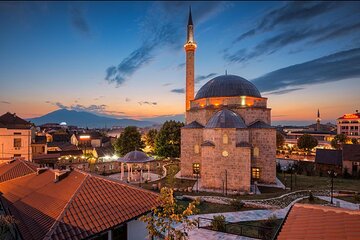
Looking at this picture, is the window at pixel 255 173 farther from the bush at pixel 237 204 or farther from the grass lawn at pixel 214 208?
the bush at pixel 237 204

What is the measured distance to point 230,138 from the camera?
22.5 metres

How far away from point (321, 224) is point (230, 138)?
1591cm

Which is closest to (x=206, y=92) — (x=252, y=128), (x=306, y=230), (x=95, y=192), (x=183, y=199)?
(x=252, y=128)

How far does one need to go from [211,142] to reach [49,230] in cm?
1764

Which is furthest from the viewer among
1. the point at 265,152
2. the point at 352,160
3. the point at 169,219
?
the point at 352,160

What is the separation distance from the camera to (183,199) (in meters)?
19.1

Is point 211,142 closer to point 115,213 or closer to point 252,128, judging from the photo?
point 252,128

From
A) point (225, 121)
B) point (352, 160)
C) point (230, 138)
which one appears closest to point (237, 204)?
point (230, 138)

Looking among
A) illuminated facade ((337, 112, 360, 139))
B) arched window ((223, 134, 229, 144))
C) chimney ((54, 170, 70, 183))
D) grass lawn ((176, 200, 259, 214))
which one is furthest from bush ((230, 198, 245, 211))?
illuminated facade ((337, 112, 360, 139))

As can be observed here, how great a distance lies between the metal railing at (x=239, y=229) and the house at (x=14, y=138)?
30.7 m

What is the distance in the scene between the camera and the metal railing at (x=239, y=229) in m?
12.1

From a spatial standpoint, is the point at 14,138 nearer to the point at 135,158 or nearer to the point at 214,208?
the point at 135,158

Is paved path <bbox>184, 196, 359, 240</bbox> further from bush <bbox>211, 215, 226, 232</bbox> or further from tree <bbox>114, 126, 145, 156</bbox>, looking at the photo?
tree <bbox>114, 126, 145, 156</bbox>

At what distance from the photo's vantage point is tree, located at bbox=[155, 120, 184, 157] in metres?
38.0
